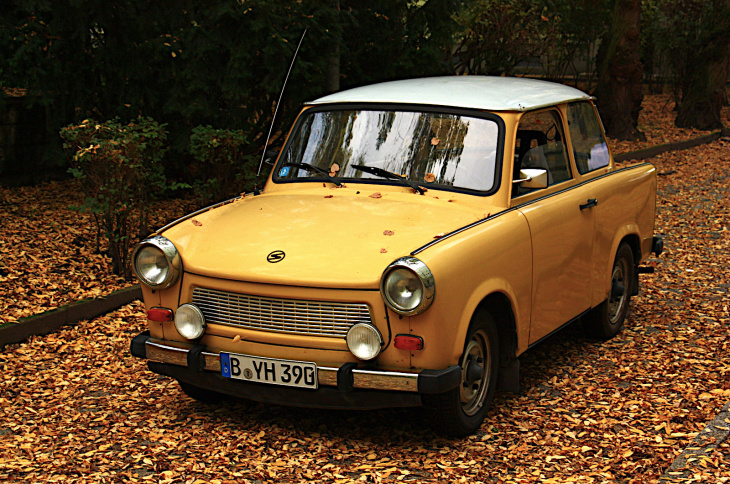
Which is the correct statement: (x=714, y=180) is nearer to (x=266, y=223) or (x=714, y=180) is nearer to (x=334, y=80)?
(x=334, y=80)

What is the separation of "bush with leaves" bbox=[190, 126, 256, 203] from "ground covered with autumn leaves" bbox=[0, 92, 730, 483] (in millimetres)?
1721

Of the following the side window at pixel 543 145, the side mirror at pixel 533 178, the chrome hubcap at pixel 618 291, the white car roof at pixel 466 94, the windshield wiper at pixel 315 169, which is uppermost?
the white car roof at pixel 466 94

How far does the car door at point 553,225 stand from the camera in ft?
16.8

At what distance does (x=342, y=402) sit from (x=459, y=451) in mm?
743

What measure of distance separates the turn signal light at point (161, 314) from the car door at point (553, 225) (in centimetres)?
210

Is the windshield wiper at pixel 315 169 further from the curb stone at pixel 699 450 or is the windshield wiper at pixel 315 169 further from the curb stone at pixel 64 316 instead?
the curb stone at pixel 699 450

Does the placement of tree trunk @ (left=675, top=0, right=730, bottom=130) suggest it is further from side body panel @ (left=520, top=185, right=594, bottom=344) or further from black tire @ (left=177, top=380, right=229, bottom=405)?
black tire @ (left=177, top=380, right=229, bottom=405)

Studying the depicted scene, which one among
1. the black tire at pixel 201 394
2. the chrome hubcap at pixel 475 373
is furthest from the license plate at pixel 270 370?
the chrome hubcap at pixel 475 373

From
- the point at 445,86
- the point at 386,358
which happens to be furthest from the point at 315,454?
the point at 445,86

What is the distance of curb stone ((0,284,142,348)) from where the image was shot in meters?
6.12

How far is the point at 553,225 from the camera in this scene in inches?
207

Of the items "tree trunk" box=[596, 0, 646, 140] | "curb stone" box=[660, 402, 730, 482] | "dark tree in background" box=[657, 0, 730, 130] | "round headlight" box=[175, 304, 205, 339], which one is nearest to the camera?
"curb stone" box=[660, 402, 730, 482]

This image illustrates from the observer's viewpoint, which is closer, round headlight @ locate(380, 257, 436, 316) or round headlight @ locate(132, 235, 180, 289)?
round headlight @ locate(380, 257, 436, 316)

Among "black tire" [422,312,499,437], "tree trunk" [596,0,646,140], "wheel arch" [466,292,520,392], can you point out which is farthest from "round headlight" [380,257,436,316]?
"tree trunk" [596,0,646,140]
